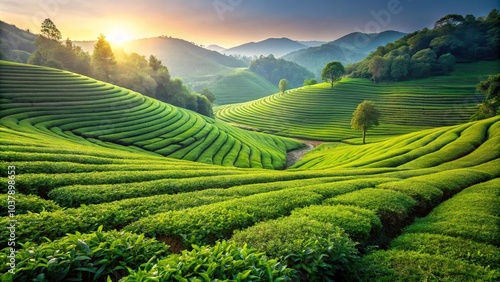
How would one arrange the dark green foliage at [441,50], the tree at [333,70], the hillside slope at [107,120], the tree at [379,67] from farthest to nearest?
the tree at [333,70] < the tree at [379,67] < the dark green foliage at [441,50] < the hillside slope at [107,120]

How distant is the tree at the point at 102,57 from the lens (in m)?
92.6

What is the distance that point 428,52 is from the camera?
12631cm

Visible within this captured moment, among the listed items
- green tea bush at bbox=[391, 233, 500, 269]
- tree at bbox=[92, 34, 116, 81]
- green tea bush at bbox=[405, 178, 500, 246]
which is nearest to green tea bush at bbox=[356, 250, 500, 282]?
green tea bush at bbox=[391, 233, 500, 269]

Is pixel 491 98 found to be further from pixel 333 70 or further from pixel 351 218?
pixel 333 70

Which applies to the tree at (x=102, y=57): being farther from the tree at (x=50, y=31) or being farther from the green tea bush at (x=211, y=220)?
the green tea bush at (x=211, y=220)

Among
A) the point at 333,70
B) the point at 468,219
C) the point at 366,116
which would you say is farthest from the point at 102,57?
the point at 468,219

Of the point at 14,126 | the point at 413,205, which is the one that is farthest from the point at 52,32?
the point at 413,205

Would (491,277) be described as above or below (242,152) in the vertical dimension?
above

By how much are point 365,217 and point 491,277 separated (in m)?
4.34

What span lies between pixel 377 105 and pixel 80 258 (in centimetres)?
11960

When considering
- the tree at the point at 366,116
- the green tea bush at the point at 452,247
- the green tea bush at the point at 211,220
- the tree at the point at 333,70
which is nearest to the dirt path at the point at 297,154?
the tree at the point at 366,116

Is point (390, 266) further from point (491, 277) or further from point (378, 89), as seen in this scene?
point (378, 89)

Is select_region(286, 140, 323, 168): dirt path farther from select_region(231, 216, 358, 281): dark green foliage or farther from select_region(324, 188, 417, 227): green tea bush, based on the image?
select_region(231, 216, 358, 281): dark green foliage

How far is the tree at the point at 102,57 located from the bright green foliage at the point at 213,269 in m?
105
